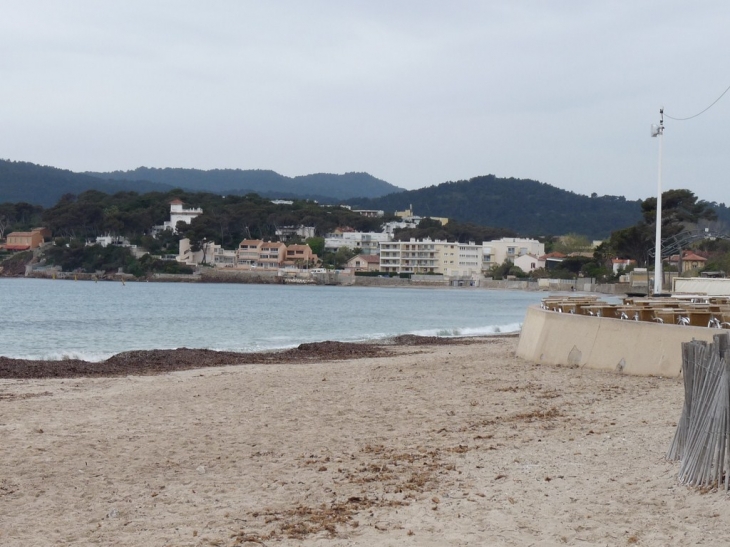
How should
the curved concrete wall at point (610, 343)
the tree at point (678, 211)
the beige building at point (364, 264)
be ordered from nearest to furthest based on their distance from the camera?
the curved concrete wall at point (610, 343) < the tree at point (678, 211) < the beige building at point (364, 264)

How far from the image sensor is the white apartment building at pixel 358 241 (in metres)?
183

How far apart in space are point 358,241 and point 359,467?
6979 inches

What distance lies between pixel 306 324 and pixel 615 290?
71.4 m

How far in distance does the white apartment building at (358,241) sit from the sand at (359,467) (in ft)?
550

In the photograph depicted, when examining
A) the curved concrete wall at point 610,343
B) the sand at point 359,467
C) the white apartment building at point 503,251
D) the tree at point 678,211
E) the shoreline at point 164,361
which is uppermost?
the tree at point 678,211

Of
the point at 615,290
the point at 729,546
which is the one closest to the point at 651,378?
the point at 729,546

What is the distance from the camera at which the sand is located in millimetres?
6953

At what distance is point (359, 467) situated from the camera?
9180 millimetres

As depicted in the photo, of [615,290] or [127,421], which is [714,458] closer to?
[127,421]

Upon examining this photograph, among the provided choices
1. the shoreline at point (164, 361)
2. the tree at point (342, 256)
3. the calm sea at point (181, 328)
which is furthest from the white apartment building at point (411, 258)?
the shoreline at point (164, 361)

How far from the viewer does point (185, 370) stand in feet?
71.9

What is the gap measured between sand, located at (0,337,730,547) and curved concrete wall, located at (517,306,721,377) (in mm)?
780

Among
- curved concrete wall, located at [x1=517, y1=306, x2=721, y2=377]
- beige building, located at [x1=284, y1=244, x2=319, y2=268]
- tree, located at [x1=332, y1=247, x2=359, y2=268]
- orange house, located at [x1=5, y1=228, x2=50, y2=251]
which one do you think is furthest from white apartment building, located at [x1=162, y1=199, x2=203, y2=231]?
curved concrete wall, located at [x1=517, y1=306, x2=721, y2=377]

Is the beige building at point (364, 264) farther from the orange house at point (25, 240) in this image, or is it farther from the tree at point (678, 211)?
the tree at point (678, 211)
